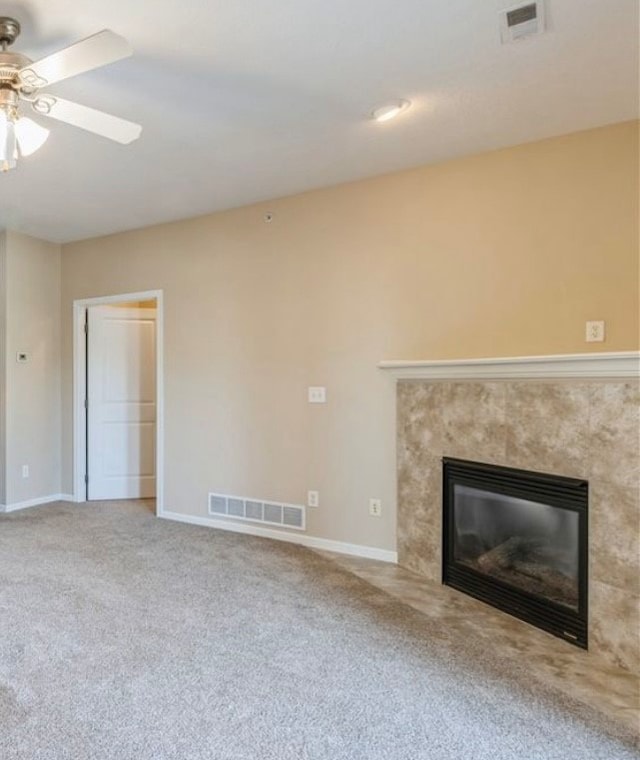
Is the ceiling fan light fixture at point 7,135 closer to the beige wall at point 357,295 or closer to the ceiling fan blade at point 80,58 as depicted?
the ceiling fan blade at point 80,58

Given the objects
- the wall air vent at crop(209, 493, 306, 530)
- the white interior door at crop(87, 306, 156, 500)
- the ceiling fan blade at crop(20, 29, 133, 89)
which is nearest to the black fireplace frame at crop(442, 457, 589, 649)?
the wall air vent at crop(209, 493, 306, 530)

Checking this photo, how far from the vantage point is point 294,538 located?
3721 mm

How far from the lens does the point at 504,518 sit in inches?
109

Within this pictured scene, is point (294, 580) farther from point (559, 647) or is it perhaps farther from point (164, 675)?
point (559, 647)

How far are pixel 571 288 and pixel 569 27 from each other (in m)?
1.30

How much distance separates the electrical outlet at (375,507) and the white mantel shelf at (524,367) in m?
0.89

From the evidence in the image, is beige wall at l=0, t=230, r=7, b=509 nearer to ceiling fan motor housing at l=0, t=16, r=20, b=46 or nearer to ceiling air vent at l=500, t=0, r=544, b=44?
ceiling fan motor housing at l=0, t=16, r=20, b=46

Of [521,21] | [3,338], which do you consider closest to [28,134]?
[521,21]

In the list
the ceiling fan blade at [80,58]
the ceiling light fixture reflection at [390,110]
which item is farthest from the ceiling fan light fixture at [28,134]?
the ceiling light fixture reflection at [390,110]

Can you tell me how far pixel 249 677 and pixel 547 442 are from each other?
1805 mm

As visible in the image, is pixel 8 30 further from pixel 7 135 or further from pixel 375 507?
pixel 375 507

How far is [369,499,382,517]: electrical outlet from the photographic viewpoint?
3.39m

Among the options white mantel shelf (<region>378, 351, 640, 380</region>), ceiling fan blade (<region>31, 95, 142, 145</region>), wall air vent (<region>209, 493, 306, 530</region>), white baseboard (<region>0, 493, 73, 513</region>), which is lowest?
white baseboard (<region>0, 493, 73, 513</region>)

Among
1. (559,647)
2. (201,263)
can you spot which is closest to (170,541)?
(201,263)
